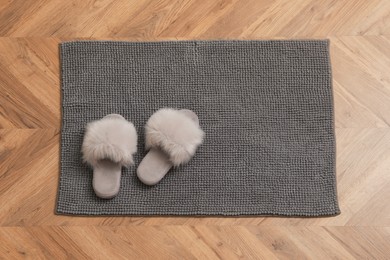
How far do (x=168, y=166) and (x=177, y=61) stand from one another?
260mm

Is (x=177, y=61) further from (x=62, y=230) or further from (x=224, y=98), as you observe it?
(x=62, y=230)

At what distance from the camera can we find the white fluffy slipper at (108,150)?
1103 mm

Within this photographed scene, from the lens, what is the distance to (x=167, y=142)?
111 centimetres

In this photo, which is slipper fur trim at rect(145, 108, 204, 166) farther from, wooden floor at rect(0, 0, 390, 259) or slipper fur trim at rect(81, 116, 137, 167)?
wooden floor at rect(0, 0, 390, 259)

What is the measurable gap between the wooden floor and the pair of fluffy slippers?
0.10m

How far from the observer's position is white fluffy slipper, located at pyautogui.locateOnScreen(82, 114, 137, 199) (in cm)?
110

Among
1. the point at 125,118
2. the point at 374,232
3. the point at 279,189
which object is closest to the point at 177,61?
the point at 125,118

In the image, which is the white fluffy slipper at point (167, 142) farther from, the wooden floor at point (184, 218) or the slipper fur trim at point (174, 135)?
the wooden floor at point (184, 218)

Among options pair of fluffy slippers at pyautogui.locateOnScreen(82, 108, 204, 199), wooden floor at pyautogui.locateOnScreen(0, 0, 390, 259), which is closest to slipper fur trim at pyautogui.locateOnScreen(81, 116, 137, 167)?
pair of fluffy slippers at pyautogui.locateOnScreen(82, 108, 204, 199)

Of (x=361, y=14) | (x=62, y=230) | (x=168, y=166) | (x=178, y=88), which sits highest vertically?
(x=361, y=14)

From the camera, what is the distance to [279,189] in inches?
45.2

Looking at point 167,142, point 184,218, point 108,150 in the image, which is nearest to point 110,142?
point 108,150

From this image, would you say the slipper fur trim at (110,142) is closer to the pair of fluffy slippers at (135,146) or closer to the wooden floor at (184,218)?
the pair of fluffy slippers at (135,146)

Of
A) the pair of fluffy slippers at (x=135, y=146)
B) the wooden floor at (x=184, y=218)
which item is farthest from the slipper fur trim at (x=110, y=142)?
the wooden floor at (x=184, y=218)
